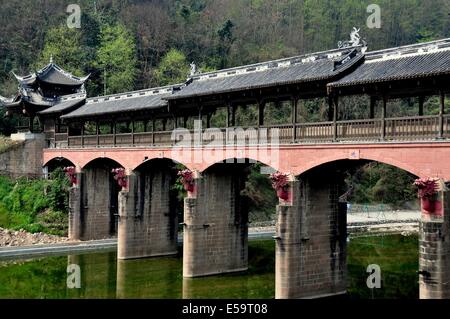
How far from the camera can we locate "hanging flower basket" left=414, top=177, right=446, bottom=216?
19.1 m

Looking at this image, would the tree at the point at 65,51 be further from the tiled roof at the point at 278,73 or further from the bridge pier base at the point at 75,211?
the tiled roof at the point at 278,73

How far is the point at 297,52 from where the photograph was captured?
301ft

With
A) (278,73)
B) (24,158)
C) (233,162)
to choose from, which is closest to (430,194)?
(278,73)

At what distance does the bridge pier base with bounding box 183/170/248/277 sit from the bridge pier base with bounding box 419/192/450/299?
1489 cm

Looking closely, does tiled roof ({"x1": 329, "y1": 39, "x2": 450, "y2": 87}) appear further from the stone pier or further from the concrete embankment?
the stone pier

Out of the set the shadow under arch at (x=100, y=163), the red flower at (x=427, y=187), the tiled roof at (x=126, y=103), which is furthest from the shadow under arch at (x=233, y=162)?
the shadow under arch at (x=100, y=163)

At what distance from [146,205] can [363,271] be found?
1527 centimetres

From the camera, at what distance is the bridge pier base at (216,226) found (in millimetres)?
31062

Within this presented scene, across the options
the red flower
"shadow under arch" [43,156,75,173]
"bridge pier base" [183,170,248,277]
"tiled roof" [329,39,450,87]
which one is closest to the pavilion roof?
"shadow under arch" [43,156,75,173]

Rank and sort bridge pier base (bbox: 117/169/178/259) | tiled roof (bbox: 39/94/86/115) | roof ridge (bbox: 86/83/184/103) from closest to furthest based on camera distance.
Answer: roof ridge (bbox: 86/83/184/103)
bridge pier base (bbox: 117/169/178/259)
tiled roof (bbox: 39/94/86/115)

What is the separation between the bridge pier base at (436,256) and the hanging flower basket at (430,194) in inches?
8.9

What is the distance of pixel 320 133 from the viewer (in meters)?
24.8
